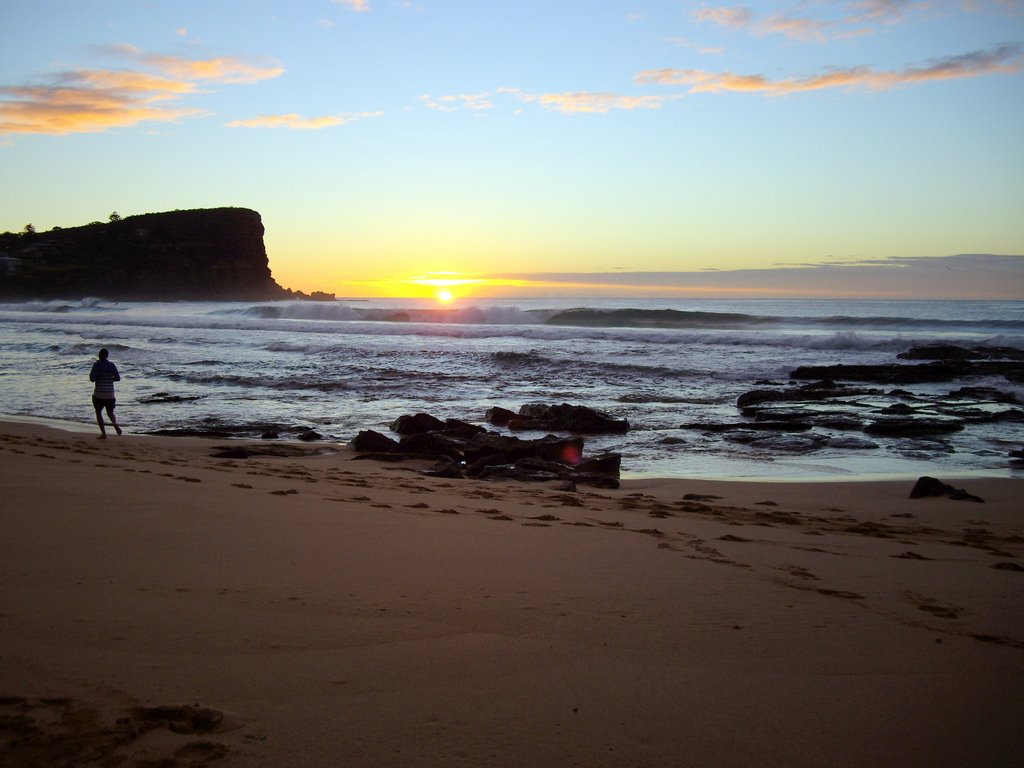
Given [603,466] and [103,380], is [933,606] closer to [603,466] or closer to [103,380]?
[603,466]

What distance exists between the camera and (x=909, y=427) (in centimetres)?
1207

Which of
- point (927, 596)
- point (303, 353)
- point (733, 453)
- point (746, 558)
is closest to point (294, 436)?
point (733, 453)

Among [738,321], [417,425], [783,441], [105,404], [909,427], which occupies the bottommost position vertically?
[783,441]

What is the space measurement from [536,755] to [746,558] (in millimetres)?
2834

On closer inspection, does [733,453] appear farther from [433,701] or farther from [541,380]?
[541,380]

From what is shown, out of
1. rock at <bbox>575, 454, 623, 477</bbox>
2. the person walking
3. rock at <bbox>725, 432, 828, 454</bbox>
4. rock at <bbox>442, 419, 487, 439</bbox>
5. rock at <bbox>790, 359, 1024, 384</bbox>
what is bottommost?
rock at <bbox>725, 432, 828, 454</bbox>

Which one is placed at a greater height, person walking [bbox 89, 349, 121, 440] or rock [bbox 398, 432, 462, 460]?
person walking [bbox 89, 349, 121, 440]

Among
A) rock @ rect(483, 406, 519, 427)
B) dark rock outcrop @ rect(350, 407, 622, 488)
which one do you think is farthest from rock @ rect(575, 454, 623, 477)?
rock @ rect(483, 406, 519, 427)

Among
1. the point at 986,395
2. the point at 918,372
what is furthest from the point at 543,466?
the point at 918,372

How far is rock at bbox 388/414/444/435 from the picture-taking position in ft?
37.8

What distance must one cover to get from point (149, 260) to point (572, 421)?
278 feet

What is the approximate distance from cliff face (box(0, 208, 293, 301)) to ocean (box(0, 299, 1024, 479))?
40.5 meters

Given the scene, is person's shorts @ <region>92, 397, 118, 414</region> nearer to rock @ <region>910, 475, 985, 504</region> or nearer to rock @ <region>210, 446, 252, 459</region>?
rock @ <region>210, 446, 252, 459</region>

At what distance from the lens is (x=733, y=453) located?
10414mm
